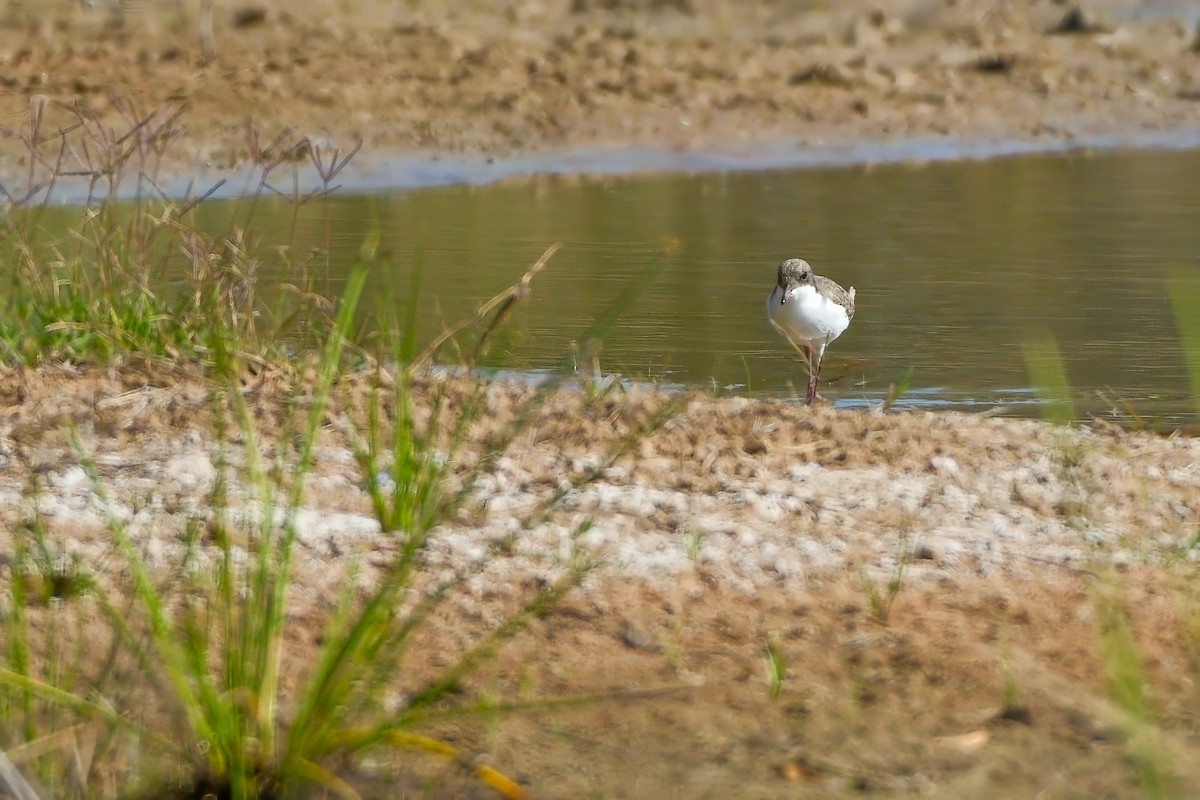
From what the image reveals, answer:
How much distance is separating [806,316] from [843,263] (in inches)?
110

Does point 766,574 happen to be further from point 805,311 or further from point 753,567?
point 805,311

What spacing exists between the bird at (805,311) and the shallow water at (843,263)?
0.67 ft

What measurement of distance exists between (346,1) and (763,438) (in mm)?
11314

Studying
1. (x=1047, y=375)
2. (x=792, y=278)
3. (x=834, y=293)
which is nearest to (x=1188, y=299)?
(x=1047, y=375)

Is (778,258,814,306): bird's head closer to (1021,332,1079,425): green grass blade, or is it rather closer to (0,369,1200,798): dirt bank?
(1021,332,1079,425): green grass blade

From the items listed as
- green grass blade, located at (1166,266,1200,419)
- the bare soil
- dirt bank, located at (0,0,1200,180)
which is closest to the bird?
the bare soil

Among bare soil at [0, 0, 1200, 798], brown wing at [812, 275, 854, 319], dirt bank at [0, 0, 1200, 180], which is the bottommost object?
bare soil at [0, 0, 1200, 798]

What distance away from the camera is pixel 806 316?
5.89 meters

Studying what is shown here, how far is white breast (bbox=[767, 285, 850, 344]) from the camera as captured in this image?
590cm

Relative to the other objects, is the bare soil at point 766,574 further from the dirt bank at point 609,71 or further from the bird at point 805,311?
the dirt bank at point 609,71

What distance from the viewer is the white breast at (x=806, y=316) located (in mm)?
5902

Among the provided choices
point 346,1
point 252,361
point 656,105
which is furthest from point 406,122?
point 252,361

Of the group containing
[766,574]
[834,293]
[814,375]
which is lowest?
[766,574]

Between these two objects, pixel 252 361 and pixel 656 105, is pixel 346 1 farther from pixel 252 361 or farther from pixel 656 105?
pixel 252 361
